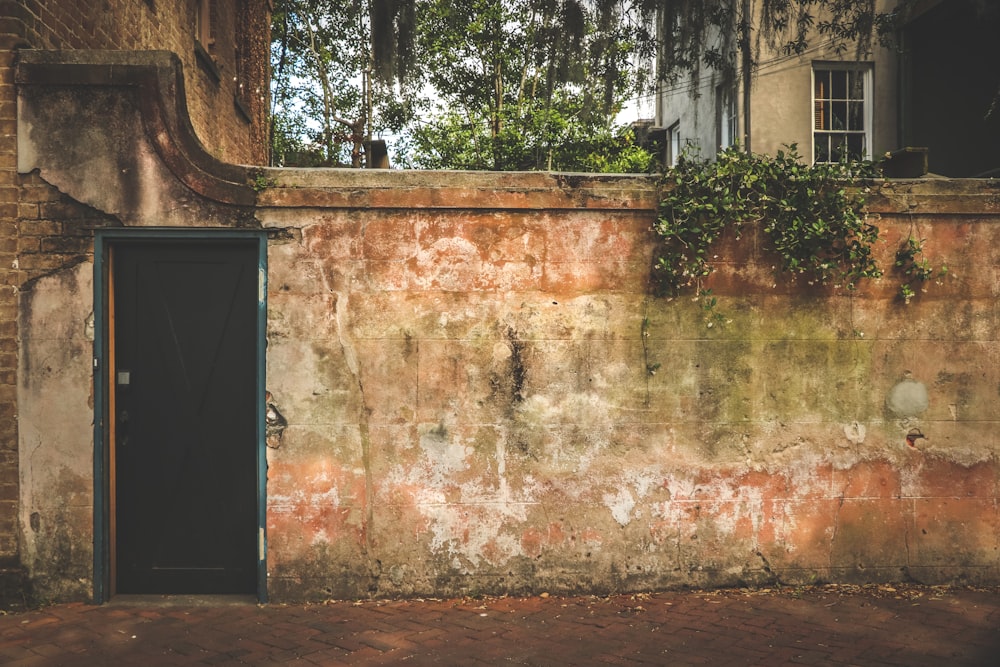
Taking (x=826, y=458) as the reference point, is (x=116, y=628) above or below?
below

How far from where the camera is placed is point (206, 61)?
9.70 meters

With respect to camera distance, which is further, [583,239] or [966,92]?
[966,92]

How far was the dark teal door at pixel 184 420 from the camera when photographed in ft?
17.7

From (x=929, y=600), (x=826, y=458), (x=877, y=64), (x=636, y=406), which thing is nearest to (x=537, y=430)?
(x=636, y=406)

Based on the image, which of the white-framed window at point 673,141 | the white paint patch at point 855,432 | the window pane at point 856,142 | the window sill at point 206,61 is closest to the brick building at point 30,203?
the window sill at point 206,61

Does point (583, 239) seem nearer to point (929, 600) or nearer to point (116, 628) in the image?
point (929, 600)

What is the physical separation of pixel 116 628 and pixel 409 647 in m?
1.88

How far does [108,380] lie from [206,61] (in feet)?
19.3

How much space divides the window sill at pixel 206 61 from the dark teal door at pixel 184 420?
5163mm

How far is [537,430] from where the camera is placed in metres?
5.50

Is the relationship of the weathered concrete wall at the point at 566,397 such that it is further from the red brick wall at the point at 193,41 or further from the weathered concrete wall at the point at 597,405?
the red brick wall at the point at 193,41

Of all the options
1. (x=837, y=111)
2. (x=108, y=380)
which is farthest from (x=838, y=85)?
(x=108, y=380)

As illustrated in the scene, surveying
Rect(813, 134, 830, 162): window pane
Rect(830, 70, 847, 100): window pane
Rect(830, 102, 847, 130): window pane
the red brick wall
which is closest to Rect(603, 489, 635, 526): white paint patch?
the red brick wall

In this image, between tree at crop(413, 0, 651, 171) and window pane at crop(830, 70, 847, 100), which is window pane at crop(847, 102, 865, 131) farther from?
tree at crop(413, 0, 651, 171)
